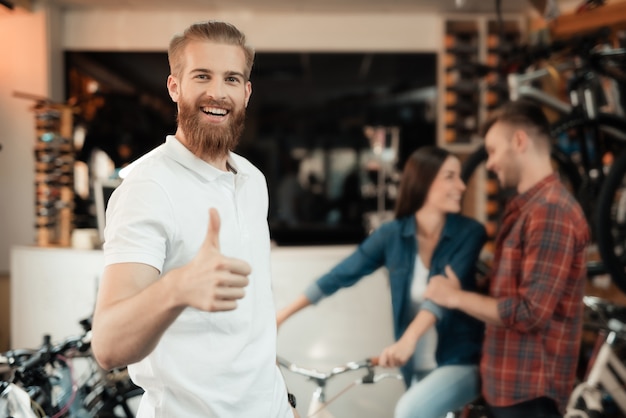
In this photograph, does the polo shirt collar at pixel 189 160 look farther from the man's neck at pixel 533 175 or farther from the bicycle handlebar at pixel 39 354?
the man's neck at pixel 533 175

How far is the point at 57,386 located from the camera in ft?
8.11

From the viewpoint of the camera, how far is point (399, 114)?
5.49 meters

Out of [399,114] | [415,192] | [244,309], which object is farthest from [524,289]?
[399,114]

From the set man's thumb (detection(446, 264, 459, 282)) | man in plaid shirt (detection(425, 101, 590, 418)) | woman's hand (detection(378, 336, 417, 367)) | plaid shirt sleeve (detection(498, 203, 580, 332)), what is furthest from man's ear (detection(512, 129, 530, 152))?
woman's hand (detection(378, 336, 417, 367))

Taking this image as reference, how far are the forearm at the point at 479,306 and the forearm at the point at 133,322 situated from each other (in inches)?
48.3

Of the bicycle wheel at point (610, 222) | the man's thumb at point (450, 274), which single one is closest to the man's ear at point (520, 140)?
the man's thumb at point (450, 274)

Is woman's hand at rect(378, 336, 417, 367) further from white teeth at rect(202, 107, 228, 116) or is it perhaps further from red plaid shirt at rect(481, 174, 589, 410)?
white teeth at rect(202, 107, 228, 116)

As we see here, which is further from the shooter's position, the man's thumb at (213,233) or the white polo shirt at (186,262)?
the white polo shirt at (186,262)

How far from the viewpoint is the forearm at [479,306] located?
190cm

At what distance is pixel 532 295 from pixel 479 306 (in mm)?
147

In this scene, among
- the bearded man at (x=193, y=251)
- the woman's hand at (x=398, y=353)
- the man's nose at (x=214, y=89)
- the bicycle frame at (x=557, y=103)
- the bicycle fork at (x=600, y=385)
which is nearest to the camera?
the bearded man at (x=193, y=251)

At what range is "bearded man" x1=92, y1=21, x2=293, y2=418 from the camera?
890mm

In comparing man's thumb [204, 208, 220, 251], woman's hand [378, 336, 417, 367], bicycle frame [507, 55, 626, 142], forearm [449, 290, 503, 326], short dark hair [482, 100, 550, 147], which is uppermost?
bicycle frame [507, 55, 626, 142]

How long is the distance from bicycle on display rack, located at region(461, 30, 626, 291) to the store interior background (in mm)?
1652
